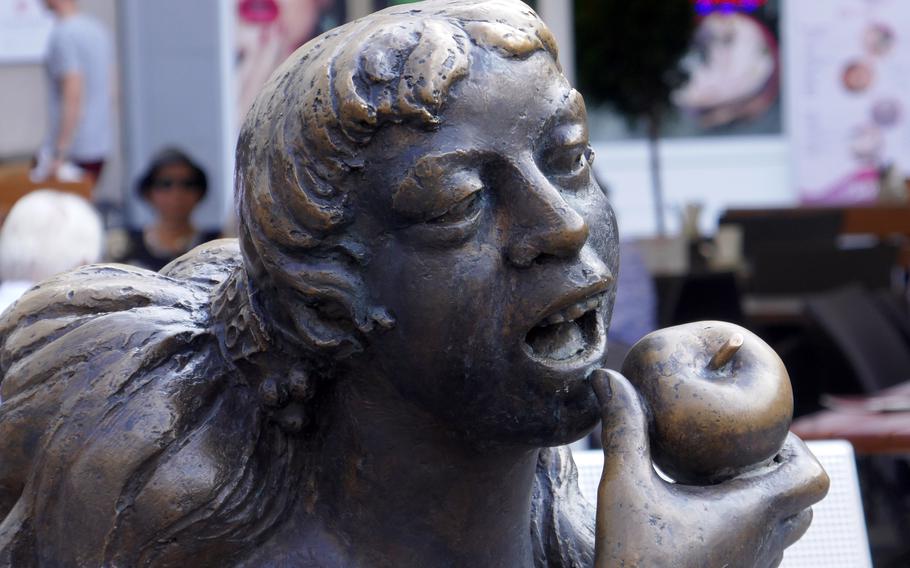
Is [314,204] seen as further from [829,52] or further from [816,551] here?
[829,52]

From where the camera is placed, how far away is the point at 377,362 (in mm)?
1163

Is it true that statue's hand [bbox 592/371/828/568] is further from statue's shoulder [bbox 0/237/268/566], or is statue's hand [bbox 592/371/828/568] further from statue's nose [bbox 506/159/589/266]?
statue's shoulder [bbox 0/237/268/566]

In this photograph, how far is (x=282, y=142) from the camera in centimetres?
112

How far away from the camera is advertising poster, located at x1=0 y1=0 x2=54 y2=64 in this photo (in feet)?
20.5

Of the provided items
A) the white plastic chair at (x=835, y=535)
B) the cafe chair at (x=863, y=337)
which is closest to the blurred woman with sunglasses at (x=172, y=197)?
the cafe chair at (x=863, y=337)

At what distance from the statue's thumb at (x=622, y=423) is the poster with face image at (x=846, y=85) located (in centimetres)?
839

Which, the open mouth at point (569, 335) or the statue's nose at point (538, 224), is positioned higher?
the statue's nose at point (538, 224)

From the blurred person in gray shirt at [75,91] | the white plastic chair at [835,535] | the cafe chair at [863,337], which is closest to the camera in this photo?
the white plastic chair at [835,535]

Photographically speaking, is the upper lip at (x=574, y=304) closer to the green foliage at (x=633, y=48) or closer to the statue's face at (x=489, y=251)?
the statue's face at (x=489, y=251)

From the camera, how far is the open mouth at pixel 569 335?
3.68 ft

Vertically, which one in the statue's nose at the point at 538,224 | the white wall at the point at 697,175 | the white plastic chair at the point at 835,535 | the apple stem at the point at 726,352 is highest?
the statue's nose at the point at 538,224

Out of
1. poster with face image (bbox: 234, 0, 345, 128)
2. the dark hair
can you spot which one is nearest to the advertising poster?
Result: poster with face image (bbox: 234, 0, 345, 128)

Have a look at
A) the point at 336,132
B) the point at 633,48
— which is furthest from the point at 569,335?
the point at 633,48

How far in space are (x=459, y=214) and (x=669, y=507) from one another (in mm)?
293
